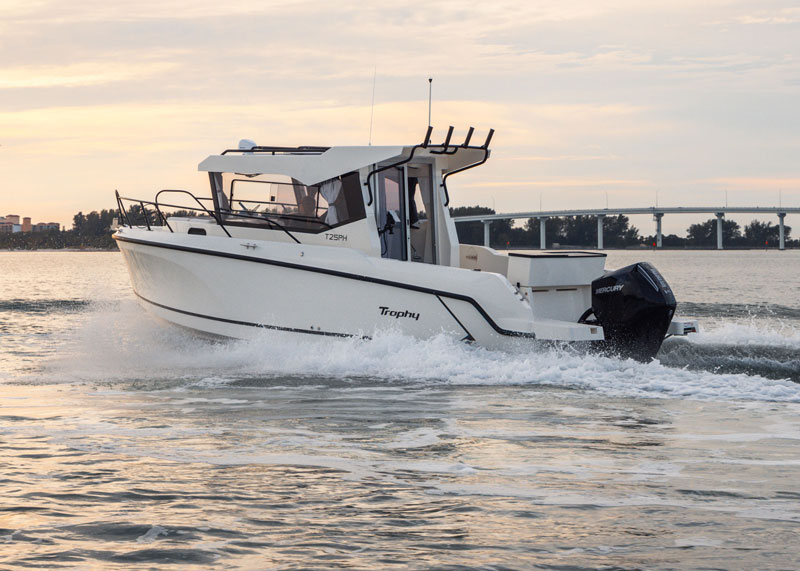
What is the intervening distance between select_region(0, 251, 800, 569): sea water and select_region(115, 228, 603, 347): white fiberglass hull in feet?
0.76

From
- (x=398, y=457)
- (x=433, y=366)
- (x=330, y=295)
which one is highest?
(x=330, y=295)

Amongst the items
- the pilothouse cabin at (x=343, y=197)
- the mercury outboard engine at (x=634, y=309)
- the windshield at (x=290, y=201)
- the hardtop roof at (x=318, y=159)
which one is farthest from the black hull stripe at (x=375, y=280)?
the hardtop roof at (x=318, y=159)

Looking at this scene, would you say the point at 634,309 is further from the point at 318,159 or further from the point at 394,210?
the point at 318,159

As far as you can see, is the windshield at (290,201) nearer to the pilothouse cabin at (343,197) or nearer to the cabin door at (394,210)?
the pilothouse cabin at (343,197)

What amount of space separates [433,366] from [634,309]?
228 centimetres

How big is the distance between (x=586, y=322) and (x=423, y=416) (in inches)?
146

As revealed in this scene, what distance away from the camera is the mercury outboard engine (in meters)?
9.91

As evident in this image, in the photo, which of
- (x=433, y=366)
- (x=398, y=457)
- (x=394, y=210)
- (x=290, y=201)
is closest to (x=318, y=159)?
(x=290, y=201)

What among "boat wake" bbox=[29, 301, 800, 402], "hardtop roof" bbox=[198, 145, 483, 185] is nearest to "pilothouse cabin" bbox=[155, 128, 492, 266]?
"hardtop roof" bbox=[198, 145, 483, 185]

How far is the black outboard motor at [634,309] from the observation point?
32.5 ft

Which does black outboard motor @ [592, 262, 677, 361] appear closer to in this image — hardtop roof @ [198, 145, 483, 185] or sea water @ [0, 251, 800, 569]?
sea water @ [0, 251, 800, 569]

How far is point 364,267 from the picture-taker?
10523 millimetres

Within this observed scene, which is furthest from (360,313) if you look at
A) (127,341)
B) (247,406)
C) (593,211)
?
(593,211)

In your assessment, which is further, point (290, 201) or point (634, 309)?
point (290, 201)
